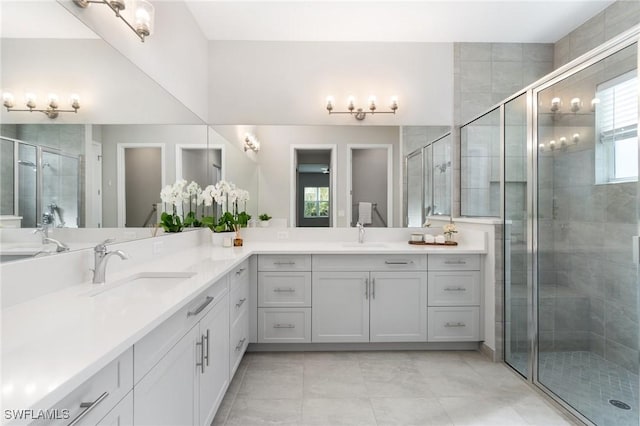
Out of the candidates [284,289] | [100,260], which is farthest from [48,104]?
[284,289]

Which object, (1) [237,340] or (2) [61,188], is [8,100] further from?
(1) [237,340]

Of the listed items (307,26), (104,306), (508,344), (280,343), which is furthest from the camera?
(307,26)

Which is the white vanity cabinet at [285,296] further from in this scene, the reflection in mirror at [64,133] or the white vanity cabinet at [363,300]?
the reflection in mirror at [64,133]

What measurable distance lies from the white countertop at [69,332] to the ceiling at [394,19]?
7.73 feet

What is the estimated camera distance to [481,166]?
3.02 m

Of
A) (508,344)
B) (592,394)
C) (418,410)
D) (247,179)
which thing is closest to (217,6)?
(247,179)

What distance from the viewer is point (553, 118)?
217cm

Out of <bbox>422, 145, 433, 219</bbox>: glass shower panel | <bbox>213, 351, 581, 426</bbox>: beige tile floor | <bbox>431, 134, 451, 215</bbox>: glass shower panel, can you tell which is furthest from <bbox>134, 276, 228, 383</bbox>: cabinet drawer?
<bbox>431, 134, 451, 215</bbox>: glass shower panel

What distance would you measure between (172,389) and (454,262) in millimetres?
2256

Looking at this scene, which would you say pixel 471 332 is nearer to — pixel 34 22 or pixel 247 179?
pixel 247 179

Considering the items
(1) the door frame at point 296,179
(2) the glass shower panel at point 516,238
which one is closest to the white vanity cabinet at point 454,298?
(2) the glass shower panel at point 516,238

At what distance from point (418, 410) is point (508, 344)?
3.46 ft

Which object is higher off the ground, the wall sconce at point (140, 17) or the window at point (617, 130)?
the wall sconce at point (140, 17)

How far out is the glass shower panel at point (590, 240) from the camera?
5.49 ft
